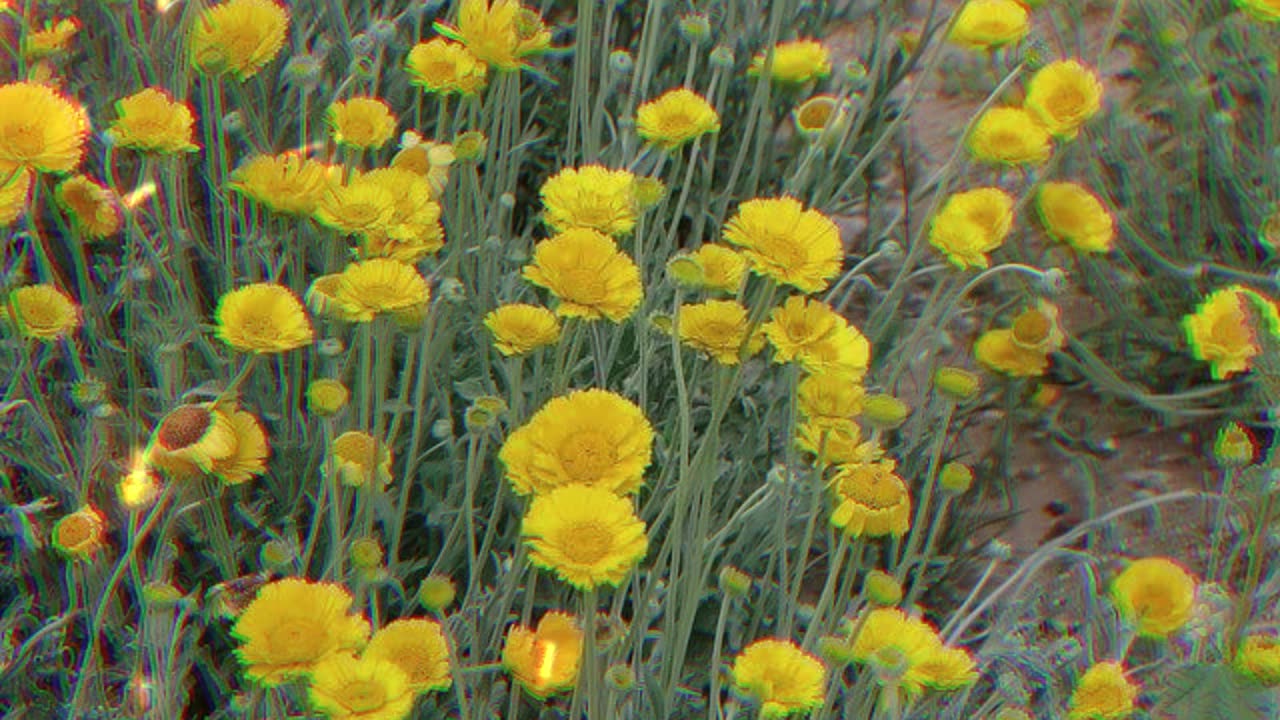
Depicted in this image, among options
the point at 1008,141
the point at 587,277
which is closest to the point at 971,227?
the point at 1008,141

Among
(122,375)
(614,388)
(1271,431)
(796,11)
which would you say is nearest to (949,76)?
(796,11)

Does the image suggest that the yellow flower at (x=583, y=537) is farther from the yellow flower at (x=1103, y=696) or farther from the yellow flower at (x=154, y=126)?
the yellow flower at (x=154, y=126)

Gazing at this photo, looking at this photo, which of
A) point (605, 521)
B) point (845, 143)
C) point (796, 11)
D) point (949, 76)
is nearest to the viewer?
point (605, 521)

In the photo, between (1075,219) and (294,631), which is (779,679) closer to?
(294,631)

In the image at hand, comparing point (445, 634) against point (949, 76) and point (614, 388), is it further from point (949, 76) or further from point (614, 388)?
point (949, 76)

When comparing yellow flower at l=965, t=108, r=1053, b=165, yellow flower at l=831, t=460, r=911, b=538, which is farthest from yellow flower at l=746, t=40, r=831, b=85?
yellow flower at l=831, t=460, r=911, b=538

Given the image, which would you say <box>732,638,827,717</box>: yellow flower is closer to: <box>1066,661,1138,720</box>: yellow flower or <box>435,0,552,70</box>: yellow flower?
<box>1066,661,1138,720</box>: yellow flower
